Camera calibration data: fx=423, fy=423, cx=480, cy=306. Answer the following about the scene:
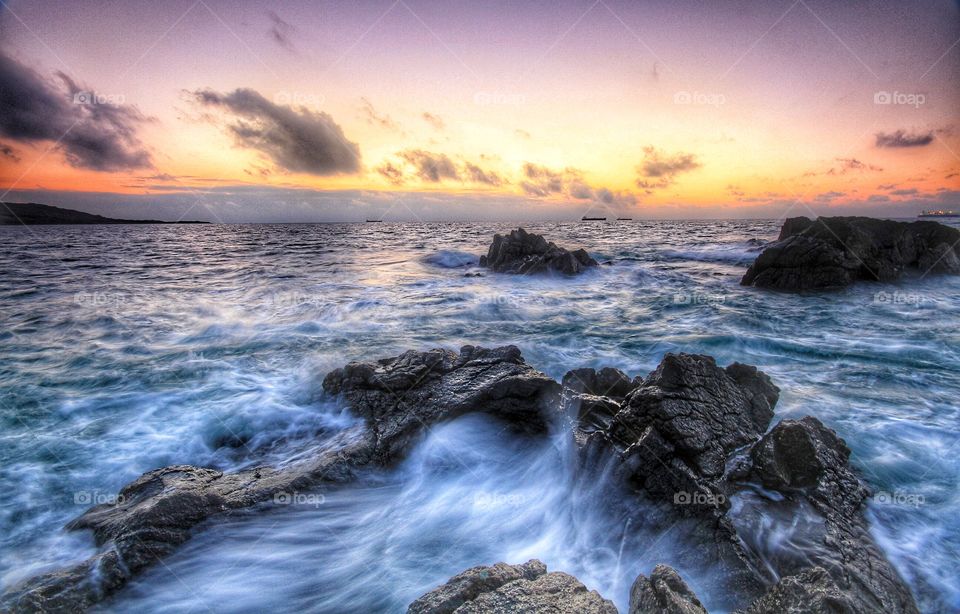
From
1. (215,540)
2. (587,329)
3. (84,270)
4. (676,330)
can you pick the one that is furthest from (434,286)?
(84,270)

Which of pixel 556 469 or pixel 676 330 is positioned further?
pixel 676 330

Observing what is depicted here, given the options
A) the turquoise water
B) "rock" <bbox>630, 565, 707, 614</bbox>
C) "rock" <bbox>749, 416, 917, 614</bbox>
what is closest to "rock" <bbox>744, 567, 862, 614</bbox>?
"rock" <bbox>749, 416, 917, 614</bbox>

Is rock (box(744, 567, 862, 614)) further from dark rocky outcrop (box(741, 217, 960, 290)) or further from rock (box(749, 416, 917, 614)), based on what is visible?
dark rocky outcrop (box(741, 217, 960, 290))

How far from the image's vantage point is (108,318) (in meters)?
14.0

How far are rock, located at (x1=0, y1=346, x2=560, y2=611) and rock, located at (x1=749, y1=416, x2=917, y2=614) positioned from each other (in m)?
2.60

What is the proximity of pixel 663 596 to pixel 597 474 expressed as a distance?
6.57 ft

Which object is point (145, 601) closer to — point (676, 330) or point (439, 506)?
point (439, 506)

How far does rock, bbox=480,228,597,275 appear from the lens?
24.2 m

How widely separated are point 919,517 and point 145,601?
7557 mm

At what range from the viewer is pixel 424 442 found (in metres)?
5.73

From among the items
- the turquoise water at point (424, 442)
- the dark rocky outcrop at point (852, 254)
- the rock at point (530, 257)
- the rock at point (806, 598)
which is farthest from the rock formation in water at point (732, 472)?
the rock at point (530, 257)

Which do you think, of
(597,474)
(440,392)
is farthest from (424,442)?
(597,474)

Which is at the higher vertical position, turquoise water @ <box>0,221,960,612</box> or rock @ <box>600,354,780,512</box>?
rock @ <box>600,354,780,512</box>

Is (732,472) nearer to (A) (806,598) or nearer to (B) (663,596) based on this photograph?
(A) (806,598)
